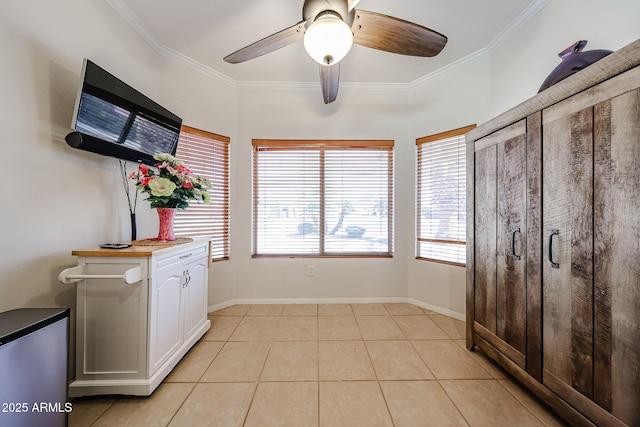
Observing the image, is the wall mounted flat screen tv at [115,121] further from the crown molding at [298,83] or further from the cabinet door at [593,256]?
the cabinet door at [593,256]

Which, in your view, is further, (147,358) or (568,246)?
(147,358)

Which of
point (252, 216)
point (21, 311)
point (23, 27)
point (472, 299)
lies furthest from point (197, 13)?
point (472, 299)

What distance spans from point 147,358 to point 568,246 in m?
2.43

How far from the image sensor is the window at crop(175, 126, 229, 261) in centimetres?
246

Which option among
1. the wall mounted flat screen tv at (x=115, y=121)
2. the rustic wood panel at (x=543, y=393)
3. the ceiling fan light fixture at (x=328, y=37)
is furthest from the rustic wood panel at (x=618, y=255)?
the wall mounted flat screen tv at (x=115, y=121)

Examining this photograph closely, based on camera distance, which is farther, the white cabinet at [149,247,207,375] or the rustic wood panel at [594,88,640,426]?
the white cabinet at [149,247,207,375]

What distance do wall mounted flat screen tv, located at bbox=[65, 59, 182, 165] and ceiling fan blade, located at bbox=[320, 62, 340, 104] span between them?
138 cm

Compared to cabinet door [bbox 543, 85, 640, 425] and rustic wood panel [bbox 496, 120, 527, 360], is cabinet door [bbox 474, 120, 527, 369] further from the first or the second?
cabinet door [bbox 543, 85, 640, 425]

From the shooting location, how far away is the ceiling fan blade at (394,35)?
133cm

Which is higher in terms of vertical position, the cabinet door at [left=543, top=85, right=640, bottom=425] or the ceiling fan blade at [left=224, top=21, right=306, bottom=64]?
the ceiling fan blade at [left=224, top=21, right=306, bottom=64]

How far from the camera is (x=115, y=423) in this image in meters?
1.25

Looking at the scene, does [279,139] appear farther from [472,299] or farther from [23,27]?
[472,299]

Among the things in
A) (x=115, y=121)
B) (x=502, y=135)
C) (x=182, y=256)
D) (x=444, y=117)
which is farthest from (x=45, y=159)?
(x=444, y=117)

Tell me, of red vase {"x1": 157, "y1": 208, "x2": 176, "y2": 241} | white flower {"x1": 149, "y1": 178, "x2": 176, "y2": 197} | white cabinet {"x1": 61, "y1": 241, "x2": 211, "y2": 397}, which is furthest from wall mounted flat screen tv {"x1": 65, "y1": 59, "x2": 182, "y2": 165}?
white cabinet {"x1": 61, "y1": 241, "x2": 211, "y2": 397}
